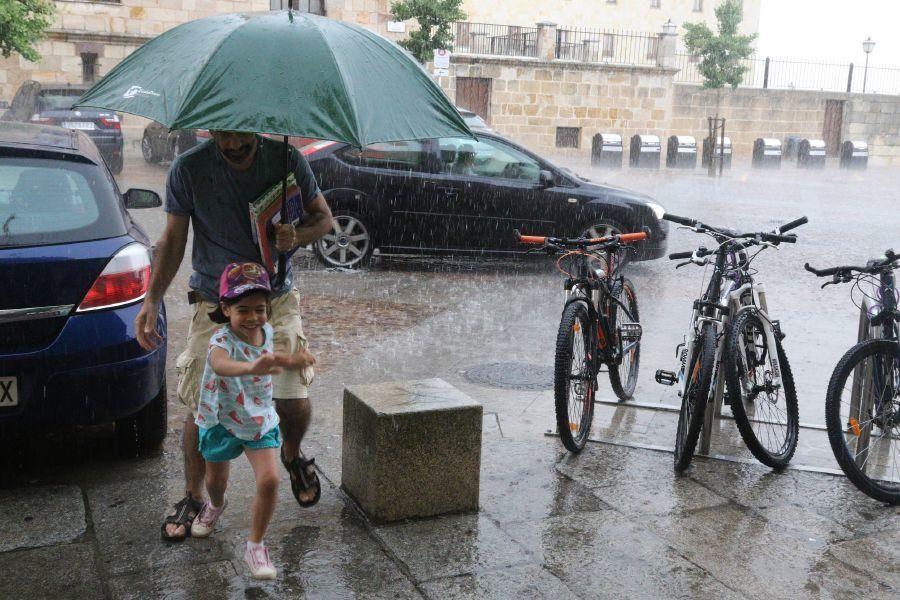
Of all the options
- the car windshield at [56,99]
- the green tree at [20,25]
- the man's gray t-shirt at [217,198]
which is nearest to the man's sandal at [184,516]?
the man's gray t-shirt at [217,198]

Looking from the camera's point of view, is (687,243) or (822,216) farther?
(822,216)

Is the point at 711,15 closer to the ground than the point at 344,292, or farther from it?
farther from it

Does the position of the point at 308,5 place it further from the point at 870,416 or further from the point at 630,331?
the point at 870,416

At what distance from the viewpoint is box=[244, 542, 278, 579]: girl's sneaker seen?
3.56 m

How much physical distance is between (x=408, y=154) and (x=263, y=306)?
7859 mm

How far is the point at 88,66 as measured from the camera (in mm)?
28938

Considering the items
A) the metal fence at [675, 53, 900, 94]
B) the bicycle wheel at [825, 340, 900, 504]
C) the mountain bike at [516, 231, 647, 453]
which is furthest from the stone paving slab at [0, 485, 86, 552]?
the metal fence at [675, 53, 900, 94]

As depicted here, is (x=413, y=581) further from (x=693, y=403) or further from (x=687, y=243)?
(x=687, y=243)

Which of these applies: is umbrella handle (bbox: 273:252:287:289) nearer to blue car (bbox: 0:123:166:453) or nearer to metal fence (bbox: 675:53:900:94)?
blue car (bbox: 0:123:166:453)

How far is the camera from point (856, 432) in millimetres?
5012

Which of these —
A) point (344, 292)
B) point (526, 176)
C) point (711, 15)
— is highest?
point (711, 15)

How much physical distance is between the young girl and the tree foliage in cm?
3609

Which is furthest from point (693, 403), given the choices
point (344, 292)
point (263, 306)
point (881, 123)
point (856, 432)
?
point (881, 123)

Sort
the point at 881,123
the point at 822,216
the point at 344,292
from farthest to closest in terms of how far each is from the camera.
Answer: the point at 881,123
the point at 822,216
the point at 344,292
